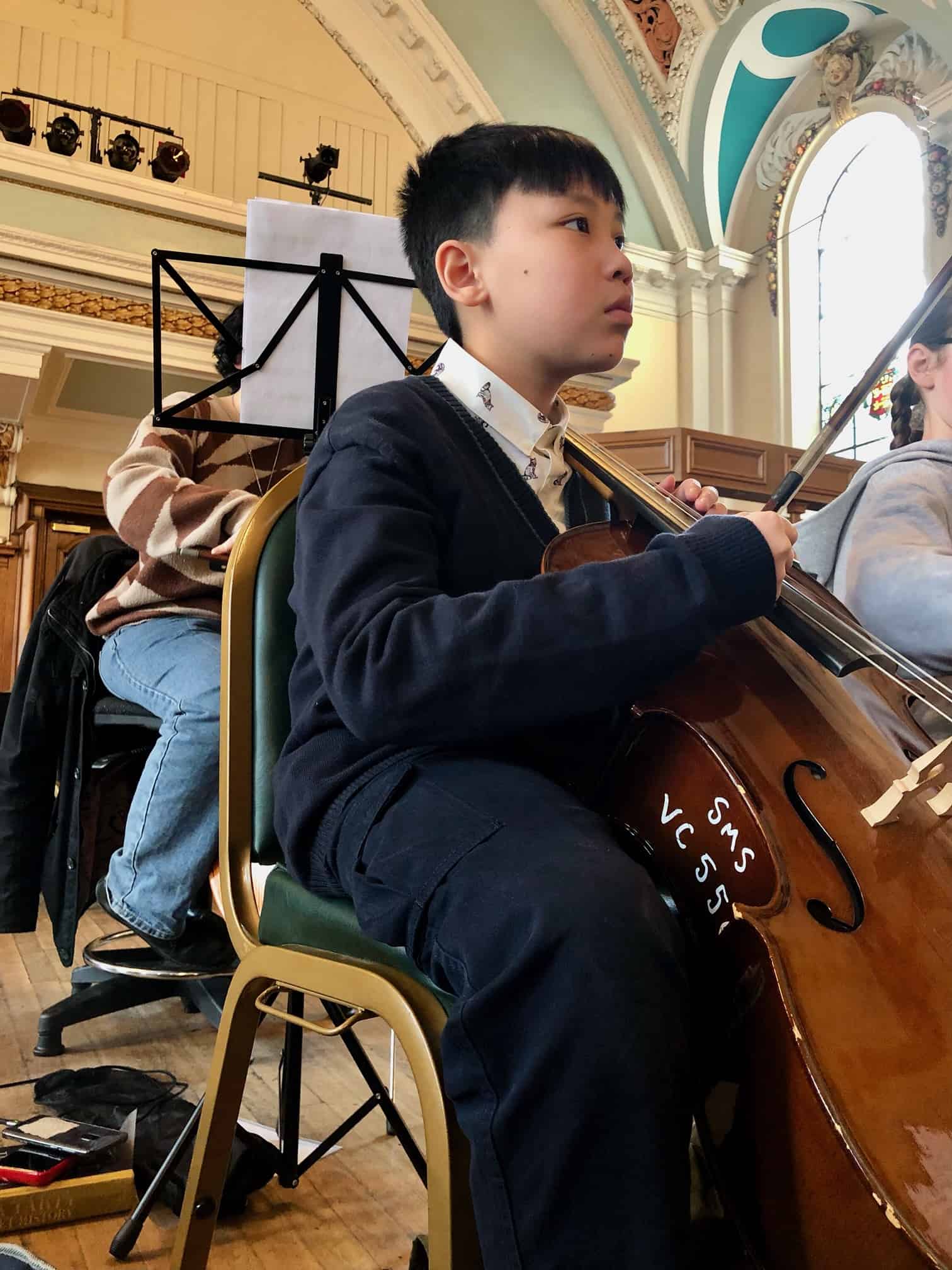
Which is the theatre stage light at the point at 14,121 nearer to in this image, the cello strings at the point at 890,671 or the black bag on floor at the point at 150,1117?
the black bag on floor at the point at 150,1117

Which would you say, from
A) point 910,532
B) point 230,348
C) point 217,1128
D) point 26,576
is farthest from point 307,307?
point 26,576

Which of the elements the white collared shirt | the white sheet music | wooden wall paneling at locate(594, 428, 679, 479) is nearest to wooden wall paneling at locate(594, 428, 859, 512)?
wooden wall paneling at locate(594, 428, 679, 479)

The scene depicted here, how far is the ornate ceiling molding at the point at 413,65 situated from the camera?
633 centimetres

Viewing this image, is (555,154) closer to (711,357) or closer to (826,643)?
(826,643)

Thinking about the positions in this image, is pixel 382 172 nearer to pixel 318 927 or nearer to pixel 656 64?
pixel 656 64

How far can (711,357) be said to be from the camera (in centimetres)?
720

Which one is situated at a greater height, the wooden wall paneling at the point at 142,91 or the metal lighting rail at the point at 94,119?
the wooden wall paneling at the point at 142,91

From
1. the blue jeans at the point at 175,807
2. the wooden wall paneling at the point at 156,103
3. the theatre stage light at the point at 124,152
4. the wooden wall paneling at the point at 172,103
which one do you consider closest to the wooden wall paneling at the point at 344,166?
the wooden wall paneling at the point at 172,103

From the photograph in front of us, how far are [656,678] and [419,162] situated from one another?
71 centimetres

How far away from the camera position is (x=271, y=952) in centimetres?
80

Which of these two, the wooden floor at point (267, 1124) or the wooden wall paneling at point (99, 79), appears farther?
the wooden wall paneling at point (99, 79)

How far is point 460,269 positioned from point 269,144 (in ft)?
18.7

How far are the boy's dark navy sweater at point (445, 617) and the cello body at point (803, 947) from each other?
0.06 m

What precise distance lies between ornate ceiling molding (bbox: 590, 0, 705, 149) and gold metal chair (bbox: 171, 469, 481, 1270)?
21.9 ft
